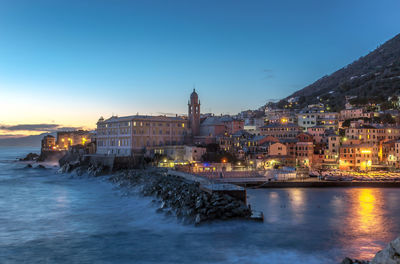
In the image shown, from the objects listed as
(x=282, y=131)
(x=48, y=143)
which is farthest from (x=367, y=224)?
(x=48, y=143)

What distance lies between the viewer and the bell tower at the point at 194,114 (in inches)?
2729

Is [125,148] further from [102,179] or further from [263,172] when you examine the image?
[263,172]

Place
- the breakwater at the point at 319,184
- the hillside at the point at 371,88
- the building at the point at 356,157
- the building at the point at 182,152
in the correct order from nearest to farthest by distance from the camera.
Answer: the breakwater at the point at 319,184
the building at the point at 182,152
the building at the point at 356,157
the hillside at the point at 371,88

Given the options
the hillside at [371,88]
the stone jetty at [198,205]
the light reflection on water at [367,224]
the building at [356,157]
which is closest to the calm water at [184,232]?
the light reflection on water at [367,224]

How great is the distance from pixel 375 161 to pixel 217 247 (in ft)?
159

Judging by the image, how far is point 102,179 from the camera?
50.2 meters

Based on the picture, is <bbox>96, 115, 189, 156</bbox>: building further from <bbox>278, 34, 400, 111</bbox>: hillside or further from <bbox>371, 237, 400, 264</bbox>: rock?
<bbox>278, 34, 400, 111</bbox>: hillside

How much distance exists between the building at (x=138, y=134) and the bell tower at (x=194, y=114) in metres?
1.24

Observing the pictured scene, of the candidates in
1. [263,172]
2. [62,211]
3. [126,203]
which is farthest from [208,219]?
[263,172]

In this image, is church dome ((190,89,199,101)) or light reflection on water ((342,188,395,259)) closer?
light reflection on water ((342,188,395,259))

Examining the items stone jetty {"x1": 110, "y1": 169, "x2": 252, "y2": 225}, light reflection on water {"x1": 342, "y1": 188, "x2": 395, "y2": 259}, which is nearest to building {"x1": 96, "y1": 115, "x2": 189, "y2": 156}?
stone jetty {"x1": 110, "y1": 169, "x2": 252, "y2": 225}

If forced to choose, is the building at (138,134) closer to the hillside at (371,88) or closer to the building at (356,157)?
the building at (356,157)

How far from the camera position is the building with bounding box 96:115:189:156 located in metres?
62.3

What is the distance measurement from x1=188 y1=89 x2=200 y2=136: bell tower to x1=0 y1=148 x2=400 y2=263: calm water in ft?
116
